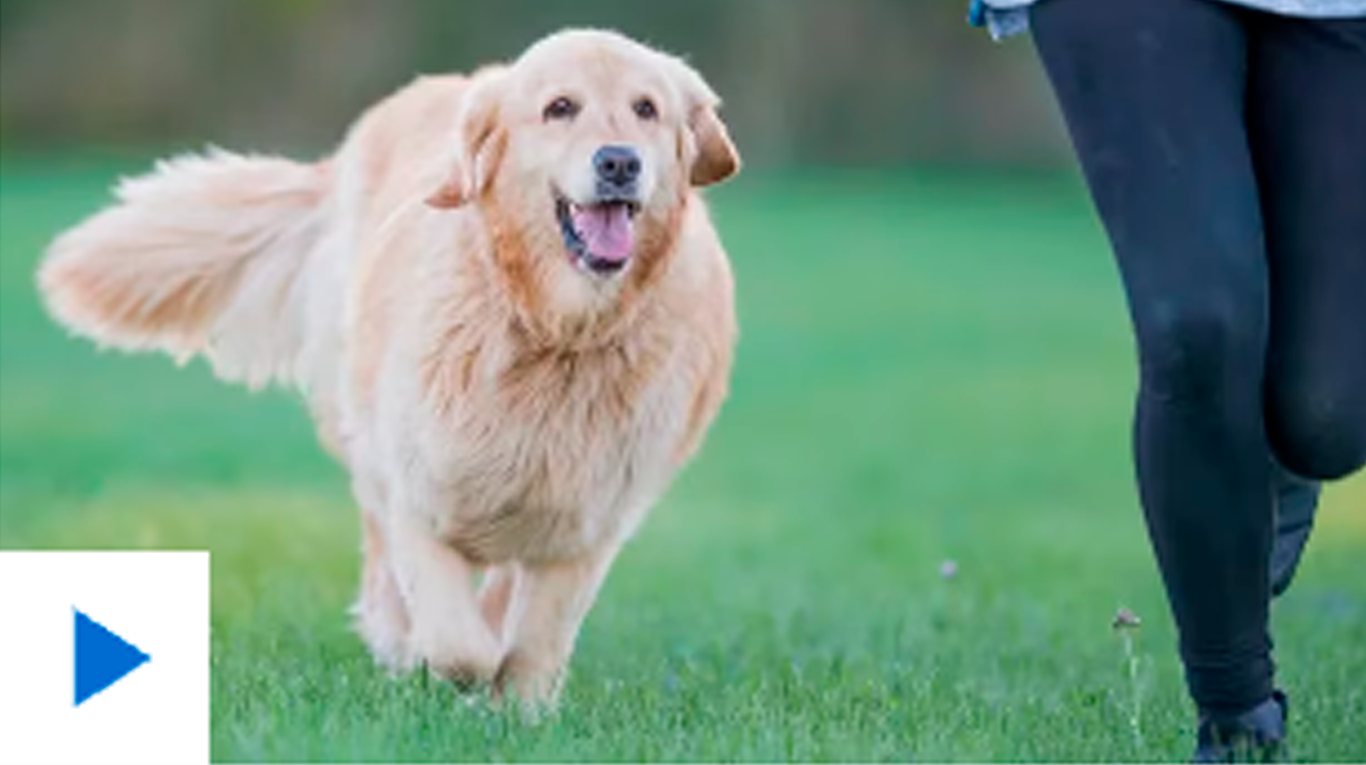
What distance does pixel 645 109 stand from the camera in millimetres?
6488

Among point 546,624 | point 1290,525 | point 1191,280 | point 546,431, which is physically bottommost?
point 546,624

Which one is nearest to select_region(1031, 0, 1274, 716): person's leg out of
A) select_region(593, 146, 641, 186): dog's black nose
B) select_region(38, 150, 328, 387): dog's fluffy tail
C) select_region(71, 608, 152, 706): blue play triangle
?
select_region(593, 146, 641, 186): dog's black nose

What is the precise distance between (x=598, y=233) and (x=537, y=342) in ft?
1.07

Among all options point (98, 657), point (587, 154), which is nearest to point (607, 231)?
point (587, 154)

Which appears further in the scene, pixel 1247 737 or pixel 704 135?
pixel 704 135

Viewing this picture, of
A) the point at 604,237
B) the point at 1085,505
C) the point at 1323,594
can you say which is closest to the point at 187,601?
the point at 604,237

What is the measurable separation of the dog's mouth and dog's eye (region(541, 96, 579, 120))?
17cm

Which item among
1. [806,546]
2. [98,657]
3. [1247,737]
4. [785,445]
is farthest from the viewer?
[785,445]

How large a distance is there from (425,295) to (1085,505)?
280 inches

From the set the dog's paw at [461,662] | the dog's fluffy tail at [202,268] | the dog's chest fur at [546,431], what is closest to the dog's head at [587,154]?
the dog's chest fur at [546,431]

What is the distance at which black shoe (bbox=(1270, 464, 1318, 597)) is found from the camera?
6.16 m

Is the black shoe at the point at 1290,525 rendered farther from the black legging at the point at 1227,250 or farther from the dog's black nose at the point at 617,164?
the dog's black nose at the point at 617,164

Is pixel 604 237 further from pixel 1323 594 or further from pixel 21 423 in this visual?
pixel 21 423

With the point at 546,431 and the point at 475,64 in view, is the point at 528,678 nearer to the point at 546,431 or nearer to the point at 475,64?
the point at 546,431
